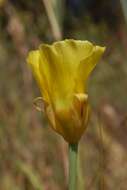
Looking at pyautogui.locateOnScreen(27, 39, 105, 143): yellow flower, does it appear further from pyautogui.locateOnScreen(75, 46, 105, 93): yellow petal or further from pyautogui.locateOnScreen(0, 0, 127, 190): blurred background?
pyautogui.locateOnScreen(0, 0, 127, 190): blurred background

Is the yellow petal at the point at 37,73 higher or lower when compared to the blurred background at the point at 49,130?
higher

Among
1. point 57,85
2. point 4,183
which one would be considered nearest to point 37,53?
point 57,85

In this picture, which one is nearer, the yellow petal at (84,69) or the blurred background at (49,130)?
the yellow petal at (84,69)

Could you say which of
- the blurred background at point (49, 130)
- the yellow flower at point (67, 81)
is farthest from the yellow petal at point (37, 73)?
the blurred background at point (49, 130)

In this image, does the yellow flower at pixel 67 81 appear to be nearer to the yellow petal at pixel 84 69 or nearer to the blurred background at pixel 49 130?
the yellow petal at pixel 84 69

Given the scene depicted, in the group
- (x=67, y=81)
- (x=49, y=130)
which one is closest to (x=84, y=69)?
(x=67, y=81)
